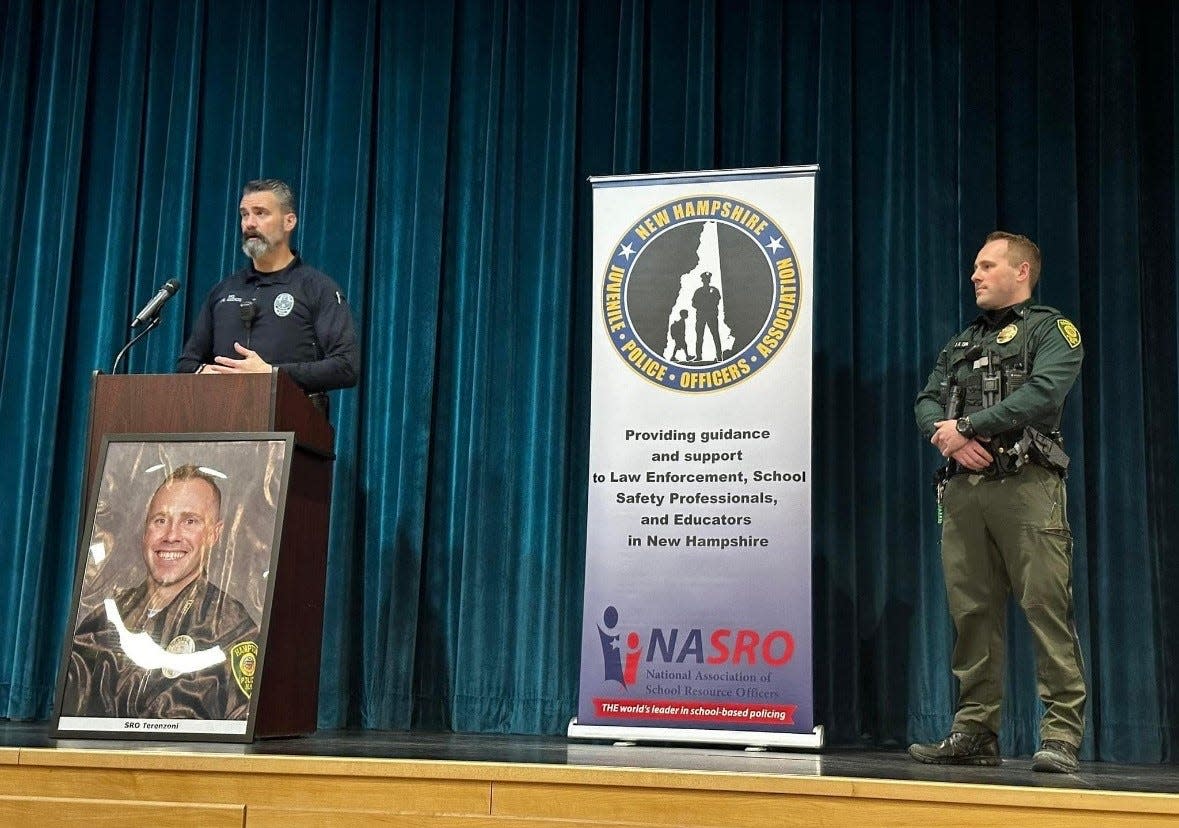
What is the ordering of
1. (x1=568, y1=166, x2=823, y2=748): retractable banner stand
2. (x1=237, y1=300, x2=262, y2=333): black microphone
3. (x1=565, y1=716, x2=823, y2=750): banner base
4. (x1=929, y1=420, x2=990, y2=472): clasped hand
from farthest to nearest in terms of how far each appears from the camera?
1. (x1=237, y1=300, x2=262, y2=333): black microphone
2. (x1=568, y1=166, x2=823, y2=748): retractable banner stand
3. (x1=565, y1=716, x2=823, y2=750): banner base
4. (x1=929, y1=420, x2=990, y2=472): clasped hand

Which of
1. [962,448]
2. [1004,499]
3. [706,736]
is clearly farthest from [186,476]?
[1004,499]

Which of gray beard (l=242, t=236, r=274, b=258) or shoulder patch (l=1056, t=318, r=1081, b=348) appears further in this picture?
gray beard (l=242, t=236, r=274, b=258)

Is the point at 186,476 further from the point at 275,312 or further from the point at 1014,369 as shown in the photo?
the point at 1014,369

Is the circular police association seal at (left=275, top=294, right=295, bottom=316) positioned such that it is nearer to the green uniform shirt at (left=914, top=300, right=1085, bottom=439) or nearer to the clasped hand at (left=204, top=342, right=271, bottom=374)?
the clasped hand at (left=204, top=342, right=271, bottom=374)

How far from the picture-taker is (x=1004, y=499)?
377 centimetres

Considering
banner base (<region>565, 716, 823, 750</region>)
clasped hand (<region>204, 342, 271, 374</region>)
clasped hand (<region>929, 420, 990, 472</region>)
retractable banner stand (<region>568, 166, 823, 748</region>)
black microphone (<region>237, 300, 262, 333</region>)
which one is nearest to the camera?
clasped hand (<region>929, 420, 990, 472</region>)

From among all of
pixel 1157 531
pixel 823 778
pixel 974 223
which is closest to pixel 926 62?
pixel 974 223

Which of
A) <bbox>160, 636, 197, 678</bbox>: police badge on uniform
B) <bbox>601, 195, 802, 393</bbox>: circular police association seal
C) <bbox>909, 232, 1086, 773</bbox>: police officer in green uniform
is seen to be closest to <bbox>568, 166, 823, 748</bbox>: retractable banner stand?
<bbox>601, 195, 802, 393</bbox>: circular police association seal

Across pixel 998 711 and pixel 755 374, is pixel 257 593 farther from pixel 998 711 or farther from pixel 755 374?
pixel 998 711

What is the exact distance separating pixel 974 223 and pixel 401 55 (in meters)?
2.59

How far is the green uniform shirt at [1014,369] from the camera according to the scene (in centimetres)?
370

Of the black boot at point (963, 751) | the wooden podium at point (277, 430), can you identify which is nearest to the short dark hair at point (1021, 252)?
the black boot at point (963, 751)

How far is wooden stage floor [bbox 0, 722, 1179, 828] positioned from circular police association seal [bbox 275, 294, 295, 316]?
1.56 m

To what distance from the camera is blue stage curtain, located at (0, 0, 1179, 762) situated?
4812 millimetres
